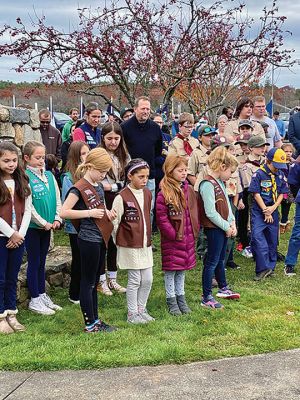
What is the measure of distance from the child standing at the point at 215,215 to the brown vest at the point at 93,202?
118 centimetres

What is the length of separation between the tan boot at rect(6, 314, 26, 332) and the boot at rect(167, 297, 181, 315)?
140 centimetres

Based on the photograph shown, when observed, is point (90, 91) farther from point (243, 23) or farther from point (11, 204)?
point (11, 204)

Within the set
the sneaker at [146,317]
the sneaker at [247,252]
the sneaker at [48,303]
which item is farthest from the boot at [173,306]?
the sneaker at [247,252]

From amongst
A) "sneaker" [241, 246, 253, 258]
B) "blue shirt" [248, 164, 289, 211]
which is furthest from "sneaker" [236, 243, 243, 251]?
"blue shirt" [248, 164, 289, 211]

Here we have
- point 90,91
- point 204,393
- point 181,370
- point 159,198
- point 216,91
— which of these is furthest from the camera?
point 216,91

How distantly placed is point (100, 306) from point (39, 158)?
1.63 meters

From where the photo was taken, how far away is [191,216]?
5.24 metres

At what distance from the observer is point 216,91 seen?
1448 cm

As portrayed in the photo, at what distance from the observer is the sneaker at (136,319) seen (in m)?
4.93

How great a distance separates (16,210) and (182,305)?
1.86 meters

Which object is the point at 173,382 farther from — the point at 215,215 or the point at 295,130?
the point at 295,130

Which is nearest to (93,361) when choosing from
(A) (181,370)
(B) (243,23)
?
(A) (181,370)

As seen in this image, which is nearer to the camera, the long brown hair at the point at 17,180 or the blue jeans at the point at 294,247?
the long brown hair at the point at 17,180

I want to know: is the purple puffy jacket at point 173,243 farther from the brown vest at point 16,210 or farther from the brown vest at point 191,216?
the brown vest at point 16,210
